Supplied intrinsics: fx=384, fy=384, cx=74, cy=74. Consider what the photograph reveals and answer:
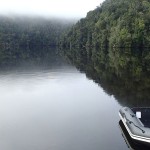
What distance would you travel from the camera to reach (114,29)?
5827 inches

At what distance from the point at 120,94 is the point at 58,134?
18534mm

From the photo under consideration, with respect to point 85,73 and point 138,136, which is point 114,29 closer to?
point 85,73

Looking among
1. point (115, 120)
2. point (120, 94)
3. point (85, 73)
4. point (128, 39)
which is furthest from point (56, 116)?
point (128, 39)

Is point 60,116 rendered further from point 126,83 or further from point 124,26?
point 124,26

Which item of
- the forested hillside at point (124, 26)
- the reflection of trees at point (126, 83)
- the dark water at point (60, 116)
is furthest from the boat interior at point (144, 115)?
the forested hillside at point (124, 26)

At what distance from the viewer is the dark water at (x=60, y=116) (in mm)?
29423

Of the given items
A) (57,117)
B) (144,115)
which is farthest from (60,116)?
(144,115)

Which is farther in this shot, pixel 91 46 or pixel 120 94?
pixel 91 46

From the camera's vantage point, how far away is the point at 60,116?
3772cm

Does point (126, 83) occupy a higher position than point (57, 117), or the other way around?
point (57, 117)

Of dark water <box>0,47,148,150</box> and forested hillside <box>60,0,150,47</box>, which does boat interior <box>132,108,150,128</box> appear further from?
forested hillside <box>60,0,150,47</box>

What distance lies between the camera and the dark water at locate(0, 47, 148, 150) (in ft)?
96.5

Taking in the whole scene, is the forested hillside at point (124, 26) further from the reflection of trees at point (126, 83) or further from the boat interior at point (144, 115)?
the boat interior at point (144, 115)

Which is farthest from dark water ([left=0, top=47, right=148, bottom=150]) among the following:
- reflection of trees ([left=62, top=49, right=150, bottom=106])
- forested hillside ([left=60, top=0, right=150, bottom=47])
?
forested hillside ([left=60, top=0, right=150, bottom=47])
